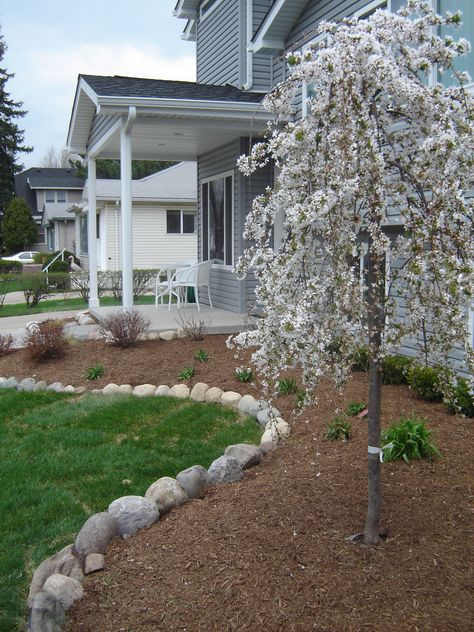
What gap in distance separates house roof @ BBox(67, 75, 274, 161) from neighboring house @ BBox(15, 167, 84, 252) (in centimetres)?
3113

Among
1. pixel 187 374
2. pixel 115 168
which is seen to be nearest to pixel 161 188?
pixel 115 168

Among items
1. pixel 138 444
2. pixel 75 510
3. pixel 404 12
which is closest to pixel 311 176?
pixel 404 12

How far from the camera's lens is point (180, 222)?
87.4 ft

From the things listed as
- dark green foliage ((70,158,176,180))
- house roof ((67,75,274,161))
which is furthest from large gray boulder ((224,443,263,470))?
dark green foliage ((70,158,176,180))

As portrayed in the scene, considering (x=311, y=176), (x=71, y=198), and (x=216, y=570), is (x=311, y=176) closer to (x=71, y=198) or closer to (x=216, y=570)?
(x=216, y=570)

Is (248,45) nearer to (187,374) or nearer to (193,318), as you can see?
(193,318)

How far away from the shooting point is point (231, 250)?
39.3 feet

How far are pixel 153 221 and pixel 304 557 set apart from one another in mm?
23542

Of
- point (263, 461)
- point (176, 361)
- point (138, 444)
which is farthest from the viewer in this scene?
point (176, 361)

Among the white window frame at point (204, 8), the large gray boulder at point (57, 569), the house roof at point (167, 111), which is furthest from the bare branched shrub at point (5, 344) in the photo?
the white window frame at point (204, 8)

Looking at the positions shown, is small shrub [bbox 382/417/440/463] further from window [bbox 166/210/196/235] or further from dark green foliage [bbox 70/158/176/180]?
dark green foliage [bbox 70/158/176/180]

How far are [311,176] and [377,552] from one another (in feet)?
5.95

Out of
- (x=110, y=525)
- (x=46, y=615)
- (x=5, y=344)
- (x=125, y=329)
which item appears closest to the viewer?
(x=46, y=615)

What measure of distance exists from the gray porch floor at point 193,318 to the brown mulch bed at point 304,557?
4319 millimetres
